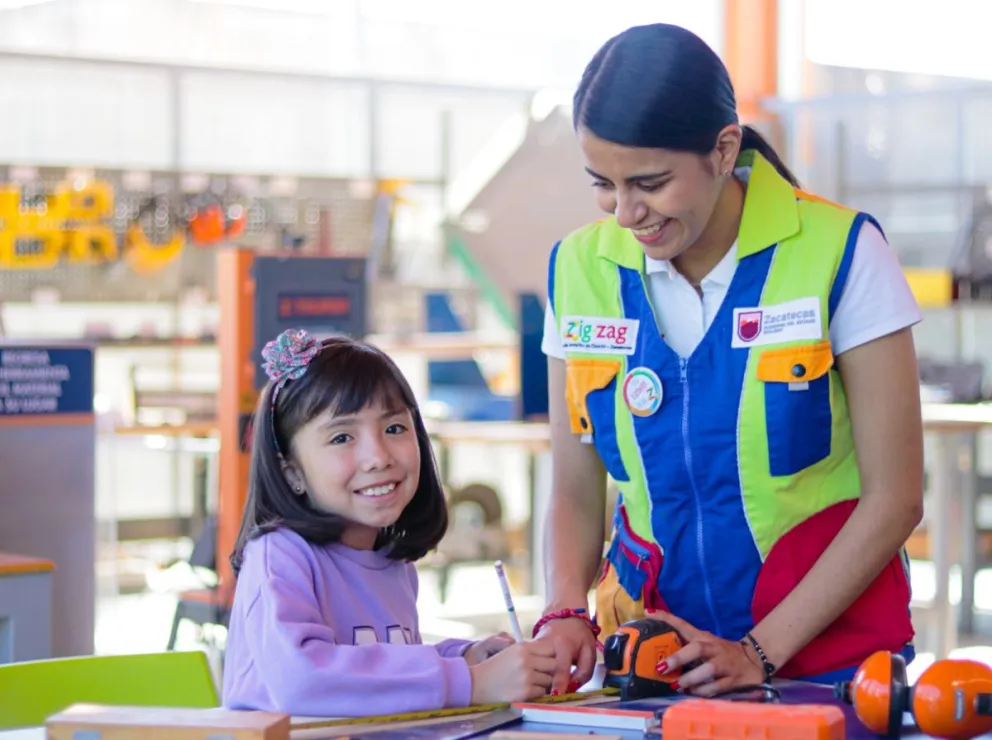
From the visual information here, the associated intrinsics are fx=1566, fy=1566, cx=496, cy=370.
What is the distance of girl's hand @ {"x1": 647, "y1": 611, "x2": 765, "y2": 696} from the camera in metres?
1.58

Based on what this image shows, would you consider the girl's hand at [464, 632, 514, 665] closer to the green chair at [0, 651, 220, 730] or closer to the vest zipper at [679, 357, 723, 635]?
the vest zipper at [679, 357, 723, 635]

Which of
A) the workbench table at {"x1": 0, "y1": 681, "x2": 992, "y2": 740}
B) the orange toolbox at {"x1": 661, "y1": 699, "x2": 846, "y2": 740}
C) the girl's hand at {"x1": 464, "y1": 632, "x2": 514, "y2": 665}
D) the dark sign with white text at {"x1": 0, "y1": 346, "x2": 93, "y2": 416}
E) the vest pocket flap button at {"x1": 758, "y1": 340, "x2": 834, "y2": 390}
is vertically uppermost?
the dark sign with white text at {"x1": 0, "y1": 346, "x2": 93, "y2": 416}

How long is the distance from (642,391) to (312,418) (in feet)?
1.28

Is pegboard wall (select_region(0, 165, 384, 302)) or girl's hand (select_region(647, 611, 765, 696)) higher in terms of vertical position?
pegboard wall (select_region(0, 165, 384, 302))

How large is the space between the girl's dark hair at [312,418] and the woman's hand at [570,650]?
0.88 feet

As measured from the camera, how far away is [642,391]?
1756 mm

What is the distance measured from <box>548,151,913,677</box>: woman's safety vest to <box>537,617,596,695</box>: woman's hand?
0.11 m

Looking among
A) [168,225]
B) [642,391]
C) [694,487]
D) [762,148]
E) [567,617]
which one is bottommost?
[567,617]

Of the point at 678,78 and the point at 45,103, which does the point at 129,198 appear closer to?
the point at 45,103

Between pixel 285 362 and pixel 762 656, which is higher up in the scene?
pixel 285 362

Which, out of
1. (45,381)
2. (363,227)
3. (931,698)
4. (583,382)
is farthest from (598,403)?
(363,227)

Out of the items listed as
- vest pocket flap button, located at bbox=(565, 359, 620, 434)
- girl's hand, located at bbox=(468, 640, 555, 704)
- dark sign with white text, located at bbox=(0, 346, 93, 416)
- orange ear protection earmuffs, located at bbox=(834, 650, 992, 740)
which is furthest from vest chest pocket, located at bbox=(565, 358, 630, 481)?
dark sign with white text, located at bbox=(0, 346, 93, 416)

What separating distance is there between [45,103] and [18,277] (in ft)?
3.21

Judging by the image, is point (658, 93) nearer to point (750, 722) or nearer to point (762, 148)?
point (762, 148)
